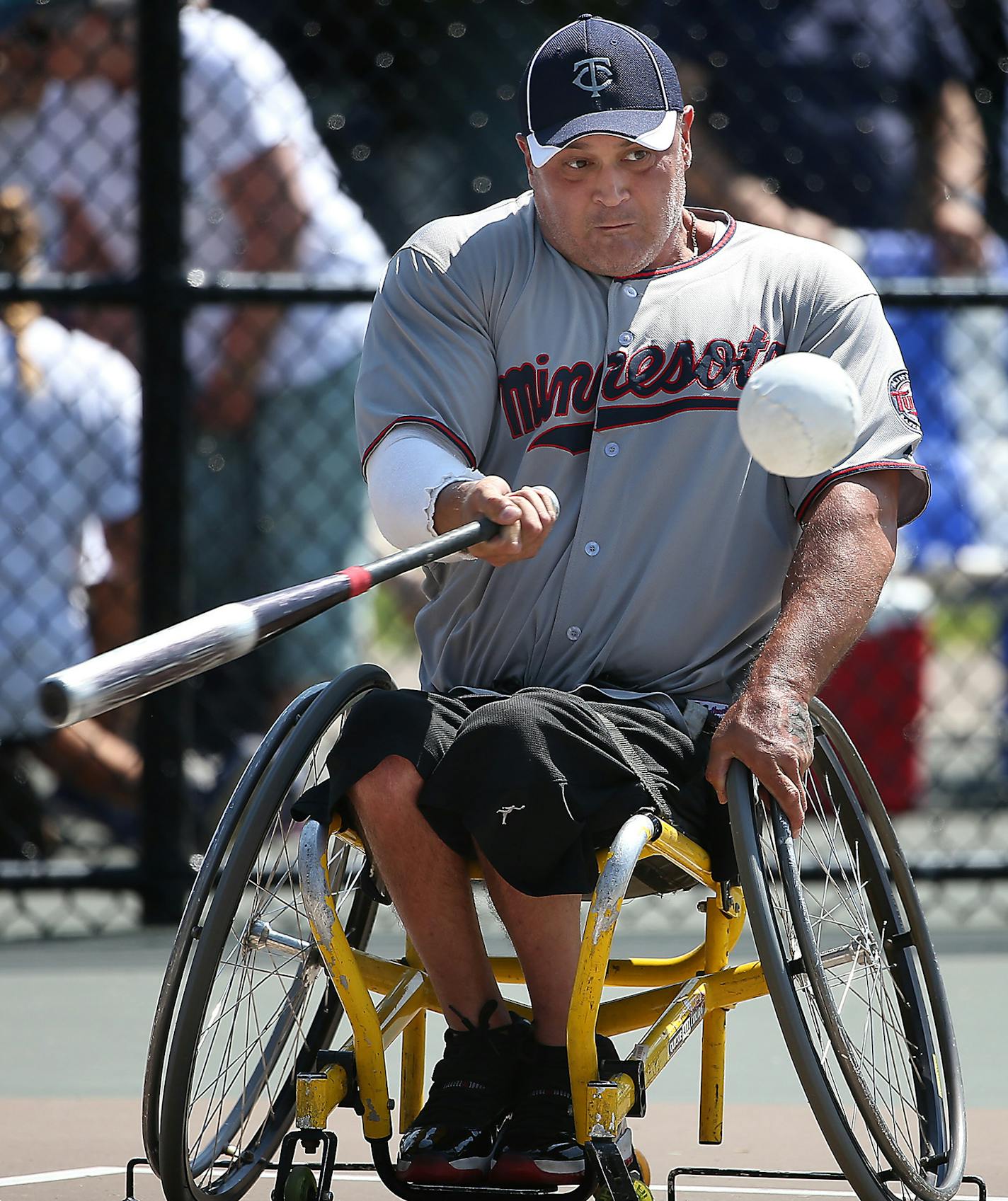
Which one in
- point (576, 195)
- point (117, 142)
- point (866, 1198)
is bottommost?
point (866, 1198)

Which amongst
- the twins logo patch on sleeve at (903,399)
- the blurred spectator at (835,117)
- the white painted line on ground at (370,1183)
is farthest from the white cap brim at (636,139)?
the blurred spectator at (835,117)

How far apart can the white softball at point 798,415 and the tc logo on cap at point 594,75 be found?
56 cm

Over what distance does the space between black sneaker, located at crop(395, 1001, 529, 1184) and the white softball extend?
0.78m

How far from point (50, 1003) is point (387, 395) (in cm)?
195

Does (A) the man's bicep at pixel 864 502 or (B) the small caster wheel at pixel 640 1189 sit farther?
(A) the man's bicep at pixel 864 502

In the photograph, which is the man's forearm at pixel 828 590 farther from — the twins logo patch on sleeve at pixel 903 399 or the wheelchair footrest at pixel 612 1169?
the wheelchair footrest at pixel 612 1169

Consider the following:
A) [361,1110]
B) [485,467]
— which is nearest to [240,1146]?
[361,1110]

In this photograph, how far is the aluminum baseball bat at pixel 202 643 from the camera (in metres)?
1.69

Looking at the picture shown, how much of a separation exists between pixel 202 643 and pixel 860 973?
43.6 inches

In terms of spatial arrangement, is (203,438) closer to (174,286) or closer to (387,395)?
(174,286)

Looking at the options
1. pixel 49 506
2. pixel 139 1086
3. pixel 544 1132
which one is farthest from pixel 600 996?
pixel 49 506

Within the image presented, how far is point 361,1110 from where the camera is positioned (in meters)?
2.28

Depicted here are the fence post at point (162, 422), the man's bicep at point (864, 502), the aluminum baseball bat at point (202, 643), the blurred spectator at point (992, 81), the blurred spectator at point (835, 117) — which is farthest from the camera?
the blurred spectator at point (835, 117)

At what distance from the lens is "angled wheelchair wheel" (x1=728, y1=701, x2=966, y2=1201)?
6.86 feet
